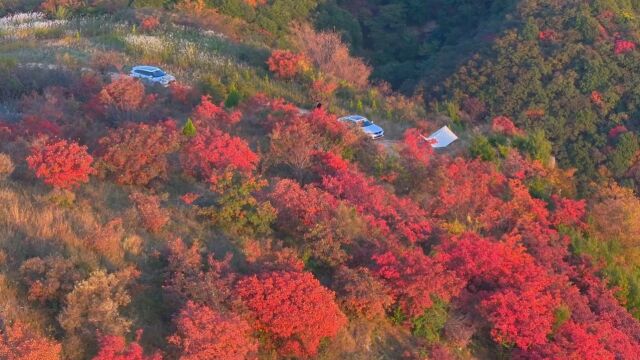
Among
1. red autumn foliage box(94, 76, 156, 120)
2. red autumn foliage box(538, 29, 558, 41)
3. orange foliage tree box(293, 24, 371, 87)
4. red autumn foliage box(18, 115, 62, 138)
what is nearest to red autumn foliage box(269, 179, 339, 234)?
red autumn foliage box(18, 115, 62, 138)

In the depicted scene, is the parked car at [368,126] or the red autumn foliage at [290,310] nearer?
the red autumn foliage at [290,310]

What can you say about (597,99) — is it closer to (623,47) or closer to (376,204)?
(623,47)

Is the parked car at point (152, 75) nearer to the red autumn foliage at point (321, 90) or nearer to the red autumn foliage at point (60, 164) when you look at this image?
the red autumn foliage at point (321, 90)

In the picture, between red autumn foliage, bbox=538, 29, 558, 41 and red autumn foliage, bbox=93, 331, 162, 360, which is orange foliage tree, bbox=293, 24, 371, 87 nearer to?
red autumn foliage, bbox=538, 29, 558, 41

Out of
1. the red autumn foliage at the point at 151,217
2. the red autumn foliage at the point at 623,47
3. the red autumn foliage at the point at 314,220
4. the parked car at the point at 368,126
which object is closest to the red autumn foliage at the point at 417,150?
the parked car at the point at 368,126

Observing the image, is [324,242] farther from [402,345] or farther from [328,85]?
[328,85]

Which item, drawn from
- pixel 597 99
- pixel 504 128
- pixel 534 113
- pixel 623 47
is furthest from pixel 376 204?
pixel 623 47

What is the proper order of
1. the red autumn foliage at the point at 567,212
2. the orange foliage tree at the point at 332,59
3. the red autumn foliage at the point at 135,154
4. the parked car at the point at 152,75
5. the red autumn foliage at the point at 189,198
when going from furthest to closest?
the orange foliage tree at the point at 332,59, the parked car at the point at 152,75, the red autumn foliage at the point at 567,212, the red autumn foliage at the point at 135,154, the red autumn foliage at the point at 189,198
